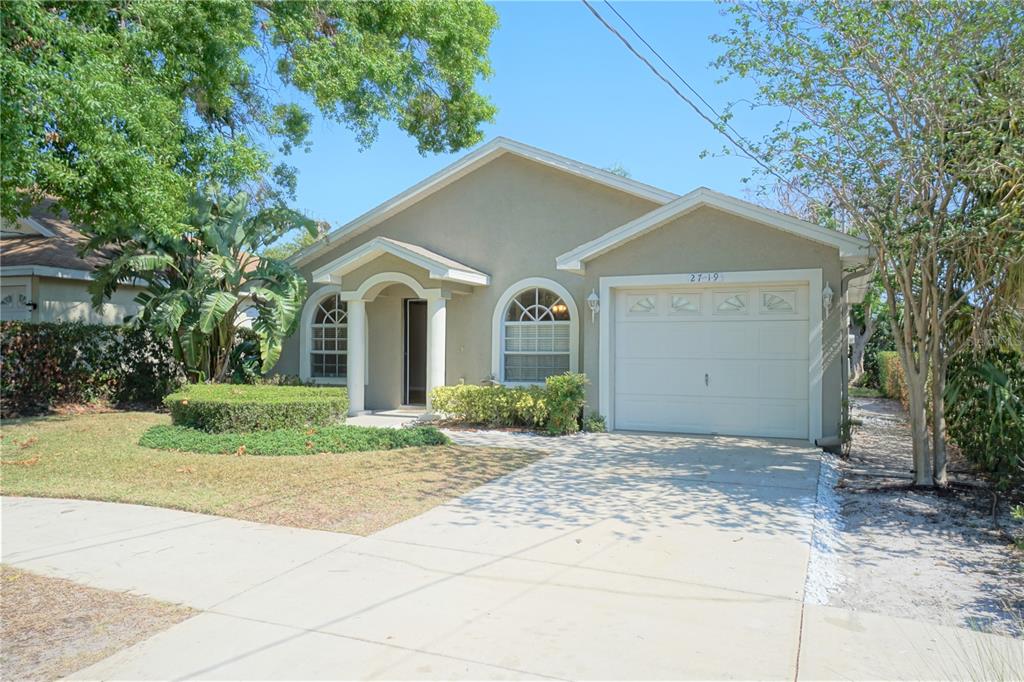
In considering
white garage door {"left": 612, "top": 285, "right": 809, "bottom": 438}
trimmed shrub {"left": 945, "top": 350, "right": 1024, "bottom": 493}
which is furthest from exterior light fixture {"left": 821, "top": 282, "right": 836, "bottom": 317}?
trimmed shrub {"left": 945, "top": 350, "right": 1024, "bottom": 493}

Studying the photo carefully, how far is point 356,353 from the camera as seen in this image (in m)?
14.7

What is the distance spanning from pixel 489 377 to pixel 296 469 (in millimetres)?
6159

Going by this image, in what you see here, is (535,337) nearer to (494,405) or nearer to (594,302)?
(494,405)

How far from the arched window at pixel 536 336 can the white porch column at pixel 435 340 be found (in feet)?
4.25

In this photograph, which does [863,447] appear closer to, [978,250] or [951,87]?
[978,250]

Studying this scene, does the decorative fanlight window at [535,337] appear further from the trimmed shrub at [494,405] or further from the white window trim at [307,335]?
the white window trim at [307,335]

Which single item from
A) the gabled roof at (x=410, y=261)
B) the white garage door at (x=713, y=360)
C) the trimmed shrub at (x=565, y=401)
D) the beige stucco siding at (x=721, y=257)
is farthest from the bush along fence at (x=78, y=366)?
the white garage door at (x=713, y=360)

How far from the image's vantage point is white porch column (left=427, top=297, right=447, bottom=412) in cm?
1406

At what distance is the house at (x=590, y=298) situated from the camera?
11.0m

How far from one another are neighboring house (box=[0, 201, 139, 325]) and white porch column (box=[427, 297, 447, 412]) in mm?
7548

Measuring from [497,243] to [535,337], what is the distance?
7.37 ft

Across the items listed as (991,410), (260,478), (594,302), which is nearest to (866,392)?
(594,302)

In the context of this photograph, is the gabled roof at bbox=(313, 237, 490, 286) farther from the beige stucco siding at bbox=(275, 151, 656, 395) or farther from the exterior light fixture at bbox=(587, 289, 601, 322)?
the exterior light fixture at bbox=(587, 289, 601, 322)

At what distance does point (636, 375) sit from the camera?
40.1ft
